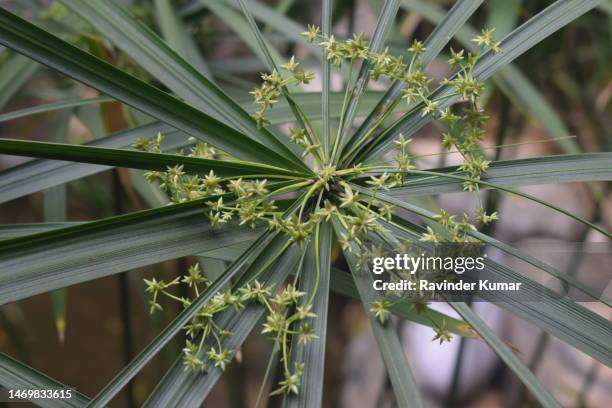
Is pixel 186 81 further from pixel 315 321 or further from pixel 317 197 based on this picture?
pixel 315 321

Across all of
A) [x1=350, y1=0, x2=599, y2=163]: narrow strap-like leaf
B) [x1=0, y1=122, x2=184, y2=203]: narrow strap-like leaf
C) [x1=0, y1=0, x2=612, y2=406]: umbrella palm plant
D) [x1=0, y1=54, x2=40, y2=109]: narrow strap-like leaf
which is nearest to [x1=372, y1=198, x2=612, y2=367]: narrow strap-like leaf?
[x1=0, y1=0, x2=612, y2=406]: umbrella palm plant

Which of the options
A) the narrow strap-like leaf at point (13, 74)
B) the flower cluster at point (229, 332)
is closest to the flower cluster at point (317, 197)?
the flower cluster at point (229, 332)

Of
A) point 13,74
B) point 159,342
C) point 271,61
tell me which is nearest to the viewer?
point 159,342

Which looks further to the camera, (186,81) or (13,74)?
(13,74)

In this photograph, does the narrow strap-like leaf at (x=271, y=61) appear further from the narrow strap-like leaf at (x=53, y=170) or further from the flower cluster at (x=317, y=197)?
the narrow strap-like leaf at (x=53, y=170)

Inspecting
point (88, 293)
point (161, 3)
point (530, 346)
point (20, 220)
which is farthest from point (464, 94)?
point (20, 220)

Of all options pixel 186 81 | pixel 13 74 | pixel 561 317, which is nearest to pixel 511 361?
pixel 561 317

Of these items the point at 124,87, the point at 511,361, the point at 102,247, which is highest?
the point at 124,87

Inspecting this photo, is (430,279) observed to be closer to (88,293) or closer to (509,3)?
(509,3)
